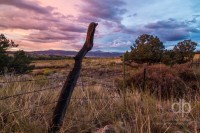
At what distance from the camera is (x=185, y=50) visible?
2673cm

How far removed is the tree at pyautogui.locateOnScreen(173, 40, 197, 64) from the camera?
26033 mm

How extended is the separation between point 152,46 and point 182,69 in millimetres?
9103

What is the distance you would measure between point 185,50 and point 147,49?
447 cm

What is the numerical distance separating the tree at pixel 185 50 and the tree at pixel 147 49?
7.46 feet

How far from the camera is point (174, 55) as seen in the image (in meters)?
25.6

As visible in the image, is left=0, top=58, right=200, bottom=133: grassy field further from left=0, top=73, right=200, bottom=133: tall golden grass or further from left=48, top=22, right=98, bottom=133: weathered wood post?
left=48, top=22, right=98, bottom=133: weathered wood post

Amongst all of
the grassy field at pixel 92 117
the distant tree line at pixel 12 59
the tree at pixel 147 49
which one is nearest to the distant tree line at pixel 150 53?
the tree at pixel 147 49

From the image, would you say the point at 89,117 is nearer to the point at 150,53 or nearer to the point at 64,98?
the point at 64,98

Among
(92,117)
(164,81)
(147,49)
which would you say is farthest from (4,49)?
(92,117)

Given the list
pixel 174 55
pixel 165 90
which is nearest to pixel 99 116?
pixel 165 90

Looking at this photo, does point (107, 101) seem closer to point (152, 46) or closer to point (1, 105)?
point (1, 105)

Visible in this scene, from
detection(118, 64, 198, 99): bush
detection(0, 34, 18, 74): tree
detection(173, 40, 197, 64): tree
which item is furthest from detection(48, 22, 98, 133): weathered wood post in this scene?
detection(173, 40, 197, 64): tree

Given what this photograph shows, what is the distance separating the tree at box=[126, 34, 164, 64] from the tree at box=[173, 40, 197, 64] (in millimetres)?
2273

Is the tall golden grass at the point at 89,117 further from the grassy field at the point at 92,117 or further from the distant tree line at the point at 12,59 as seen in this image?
the distant tree line at the point at 12,59
